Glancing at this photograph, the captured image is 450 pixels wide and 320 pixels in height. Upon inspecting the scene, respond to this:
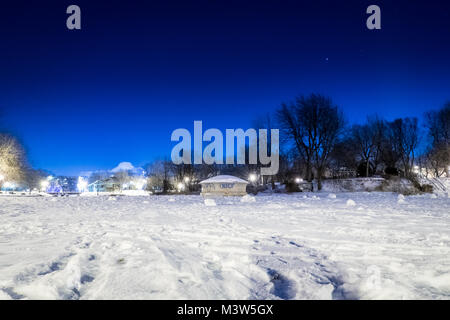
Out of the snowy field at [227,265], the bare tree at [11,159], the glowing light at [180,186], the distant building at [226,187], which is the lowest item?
the glowing light at [180,186]

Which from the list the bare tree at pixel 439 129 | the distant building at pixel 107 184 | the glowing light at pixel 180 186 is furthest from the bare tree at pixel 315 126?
the distant building at pixel 107 184

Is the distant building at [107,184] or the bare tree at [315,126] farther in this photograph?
the distant building at [107,184]

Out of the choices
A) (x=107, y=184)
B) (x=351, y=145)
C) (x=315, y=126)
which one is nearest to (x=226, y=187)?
(x=315, y=126)

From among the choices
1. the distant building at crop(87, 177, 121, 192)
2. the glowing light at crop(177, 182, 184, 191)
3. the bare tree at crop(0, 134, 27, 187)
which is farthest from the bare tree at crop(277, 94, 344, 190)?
the distant building at crop(87, 177, 121, 192)

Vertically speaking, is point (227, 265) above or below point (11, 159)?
below

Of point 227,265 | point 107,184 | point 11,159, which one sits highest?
point 11,159

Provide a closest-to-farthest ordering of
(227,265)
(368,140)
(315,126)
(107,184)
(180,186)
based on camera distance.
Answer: (227,265) < (315,126) < (368,140) < (180,186) < (107,184)

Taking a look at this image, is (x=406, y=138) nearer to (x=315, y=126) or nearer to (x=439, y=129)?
(x=439, y=129)

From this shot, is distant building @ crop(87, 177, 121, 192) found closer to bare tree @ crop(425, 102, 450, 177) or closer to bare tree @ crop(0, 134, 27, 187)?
bare tree @ crop(0, 134, 27, 187)

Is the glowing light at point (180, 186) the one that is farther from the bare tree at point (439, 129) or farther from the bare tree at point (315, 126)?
the bare tree at point (439, 129)

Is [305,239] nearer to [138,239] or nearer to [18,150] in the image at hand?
[138,239]

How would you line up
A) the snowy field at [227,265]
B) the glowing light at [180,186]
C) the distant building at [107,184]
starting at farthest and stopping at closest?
1. the distant building at [107,184]
2. the glowing light at [180,186]
3. the snowy field at [227,265]
